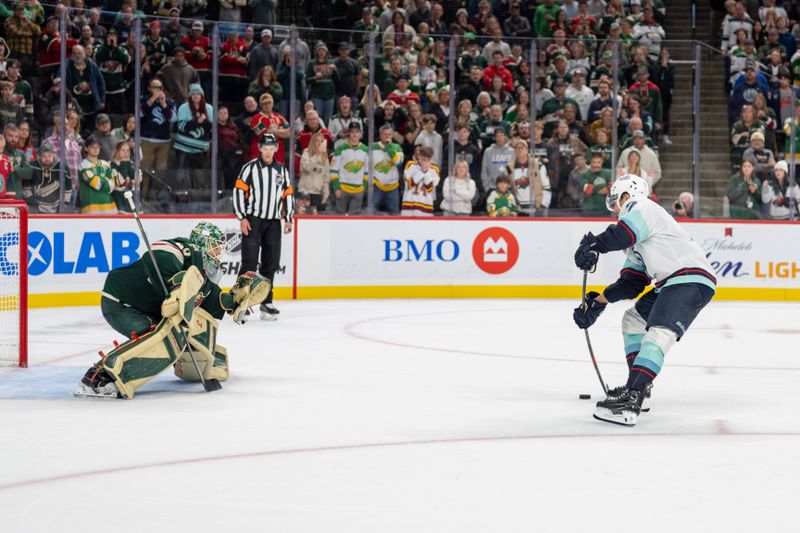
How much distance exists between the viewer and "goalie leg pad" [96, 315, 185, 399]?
6105mm

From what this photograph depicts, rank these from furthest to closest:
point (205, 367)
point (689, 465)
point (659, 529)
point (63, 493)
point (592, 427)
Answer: point (205, 367), point (592, 427), point (689, 465), point (63, 493), point (659, 529)

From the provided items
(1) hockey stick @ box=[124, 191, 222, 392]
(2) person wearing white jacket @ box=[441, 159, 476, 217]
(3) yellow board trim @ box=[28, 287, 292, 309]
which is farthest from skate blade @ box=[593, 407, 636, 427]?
(2) person wearing white jacket @ box=[441, 159, 476, 217]

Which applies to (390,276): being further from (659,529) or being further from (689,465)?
(659,529)

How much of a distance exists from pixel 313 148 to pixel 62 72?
2.61 m

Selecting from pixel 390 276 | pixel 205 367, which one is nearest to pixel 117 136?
pixel 390 276

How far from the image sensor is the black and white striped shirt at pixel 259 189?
413 inches

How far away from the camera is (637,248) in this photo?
19.0ft

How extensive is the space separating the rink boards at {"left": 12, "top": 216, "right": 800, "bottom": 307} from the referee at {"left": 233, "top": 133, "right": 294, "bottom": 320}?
1.63m

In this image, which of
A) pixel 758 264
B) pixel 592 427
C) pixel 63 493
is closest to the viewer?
pixel 63 493

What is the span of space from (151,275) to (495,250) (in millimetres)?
7141

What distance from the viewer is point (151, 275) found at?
20.8ft

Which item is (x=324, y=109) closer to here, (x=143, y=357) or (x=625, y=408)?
(x=143, y=357)

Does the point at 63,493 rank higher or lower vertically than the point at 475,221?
lower

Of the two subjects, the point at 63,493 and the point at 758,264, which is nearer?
the point at 63,493
